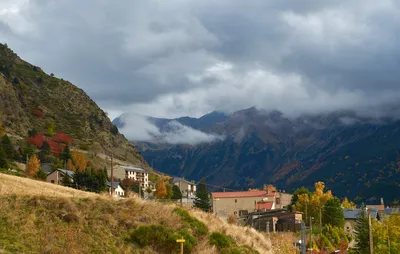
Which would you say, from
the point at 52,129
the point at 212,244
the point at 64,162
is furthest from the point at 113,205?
the point at 52,129

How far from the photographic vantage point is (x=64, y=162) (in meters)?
137

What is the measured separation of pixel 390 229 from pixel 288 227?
2278cm

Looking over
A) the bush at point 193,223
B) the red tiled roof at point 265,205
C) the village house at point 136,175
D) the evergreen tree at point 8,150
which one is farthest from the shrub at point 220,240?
the village house at point 136,175

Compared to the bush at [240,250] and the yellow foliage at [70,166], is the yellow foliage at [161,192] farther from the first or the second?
the bush at [240,250]

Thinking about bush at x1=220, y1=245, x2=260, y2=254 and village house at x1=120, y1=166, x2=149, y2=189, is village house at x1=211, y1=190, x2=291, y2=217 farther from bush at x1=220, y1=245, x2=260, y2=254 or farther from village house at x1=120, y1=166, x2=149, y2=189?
bush at x1=220, y1=245, x2=260, y2=254

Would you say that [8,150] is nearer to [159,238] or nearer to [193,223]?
[193,223]

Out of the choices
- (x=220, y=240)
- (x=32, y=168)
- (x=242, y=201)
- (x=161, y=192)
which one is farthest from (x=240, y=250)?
(x=242, y=201)

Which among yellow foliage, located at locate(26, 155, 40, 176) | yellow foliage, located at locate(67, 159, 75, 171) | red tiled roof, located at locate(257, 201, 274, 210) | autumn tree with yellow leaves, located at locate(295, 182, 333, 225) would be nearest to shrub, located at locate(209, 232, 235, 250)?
autumn tree with yellow leaves, located at locate(295, 182, 333, 225)

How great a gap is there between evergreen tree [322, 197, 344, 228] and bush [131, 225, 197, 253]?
69.8 m

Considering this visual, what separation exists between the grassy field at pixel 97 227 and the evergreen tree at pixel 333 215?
62.8m

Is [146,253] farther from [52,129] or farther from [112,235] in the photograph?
[52,129]

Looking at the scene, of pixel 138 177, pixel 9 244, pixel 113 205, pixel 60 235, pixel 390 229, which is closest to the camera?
pixel 9 244

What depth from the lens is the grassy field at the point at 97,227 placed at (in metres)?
26.2

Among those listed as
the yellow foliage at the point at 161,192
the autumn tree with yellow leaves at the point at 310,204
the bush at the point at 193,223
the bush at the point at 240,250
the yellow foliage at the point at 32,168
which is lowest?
the bush at the point at 240,250
